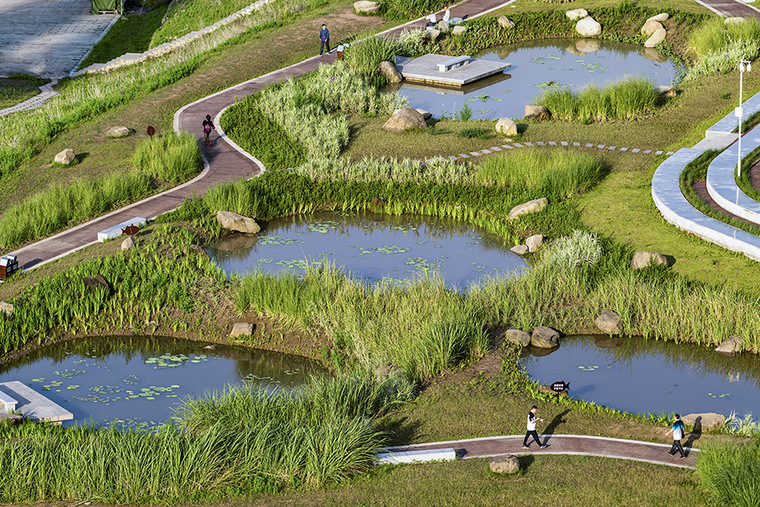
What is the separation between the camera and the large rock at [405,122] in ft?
138

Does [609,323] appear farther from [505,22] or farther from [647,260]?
[505,22]

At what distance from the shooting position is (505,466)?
20.3 metres

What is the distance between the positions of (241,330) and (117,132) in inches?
662

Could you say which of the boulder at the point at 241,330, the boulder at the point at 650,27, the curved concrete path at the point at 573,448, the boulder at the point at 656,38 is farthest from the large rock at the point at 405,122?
the curved concrete path at the point at 573,448

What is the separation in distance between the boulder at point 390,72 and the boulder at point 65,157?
1598 centimetres

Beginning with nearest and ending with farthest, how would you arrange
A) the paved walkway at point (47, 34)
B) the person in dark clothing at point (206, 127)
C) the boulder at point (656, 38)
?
the person in dark clothing at point (206, 127)
the boulder at point (656, 38)
the paved walkway at point (47, 34)

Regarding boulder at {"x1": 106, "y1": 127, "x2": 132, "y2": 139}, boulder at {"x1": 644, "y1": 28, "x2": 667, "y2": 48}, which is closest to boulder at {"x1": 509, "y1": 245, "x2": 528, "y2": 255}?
boulder at {"x1": 106, "y1": 127, "x2": 132, "y2": 139}

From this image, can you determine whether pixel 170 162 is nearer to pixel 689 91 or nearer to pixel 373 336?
pixel 373 336

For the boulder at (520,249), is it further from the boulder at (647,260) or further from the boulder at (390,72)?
the boulder at (390,72)

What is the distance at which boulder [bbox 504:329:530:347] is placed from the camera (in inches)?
1055

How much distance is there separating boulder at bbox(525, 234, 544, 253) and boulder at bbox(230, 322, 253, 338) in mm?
9144

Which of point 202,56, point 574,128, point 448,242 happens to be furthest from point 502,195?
point 202,56

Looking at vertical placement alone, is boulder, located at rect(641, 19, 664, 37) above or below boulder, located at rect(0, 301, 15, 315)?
below

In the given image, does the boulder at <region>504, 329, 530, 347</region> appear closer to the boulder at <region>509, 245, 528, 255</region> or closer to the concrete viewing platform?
the boulder at <region>509, 245, 528, 255</region>
